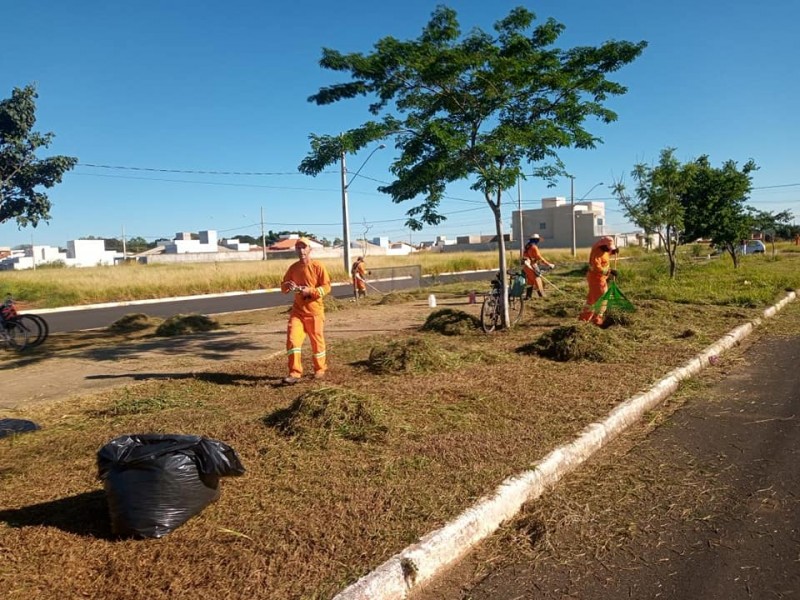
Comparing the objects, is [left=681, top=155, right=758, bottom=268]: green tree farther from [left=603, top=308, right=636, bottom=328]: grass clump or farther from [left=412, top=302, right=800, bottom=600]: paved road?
[left=412, top=302, right=800, bottom=600]: paved road

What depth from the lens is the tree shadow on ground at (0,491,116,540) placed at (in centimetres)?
346

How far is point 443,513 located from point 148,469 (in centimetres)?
165

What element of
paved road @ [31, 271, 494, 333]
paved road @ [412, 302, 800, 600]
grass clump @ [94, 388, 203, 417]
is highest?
grass clump @ [94, 388, 203, 417]

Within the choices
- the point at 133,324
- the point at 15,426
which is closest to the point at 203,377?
the point at 15,426

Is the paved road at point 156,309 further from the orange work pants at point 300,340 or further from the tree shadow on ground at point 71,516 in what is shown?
the tree shadow on ground at point 71,516

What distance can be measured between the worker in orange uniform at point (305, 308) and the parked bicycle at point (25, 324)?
731cm

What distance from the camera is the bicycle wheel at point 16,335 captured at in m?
11.7

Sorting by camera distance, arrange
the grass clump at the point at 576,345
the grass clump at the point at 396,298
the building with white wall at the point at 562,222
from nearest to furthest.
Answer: the grass clump at the point at 576,345 → the grass clump at the point at 396,298 → the building with white wall at the point at 562,222

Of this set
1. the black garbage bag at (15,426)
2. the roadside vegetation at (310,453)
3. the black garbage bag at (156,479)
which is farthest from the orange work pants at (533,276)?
the black garbage bag at (156,479)

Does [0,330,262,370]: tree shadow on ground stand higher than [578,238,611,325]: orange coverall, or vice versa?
[578,238,611,325]: orange coverall

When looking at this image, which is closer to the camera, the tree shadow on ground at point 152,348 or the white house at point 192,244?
the tree shadow on ground at point 152,348

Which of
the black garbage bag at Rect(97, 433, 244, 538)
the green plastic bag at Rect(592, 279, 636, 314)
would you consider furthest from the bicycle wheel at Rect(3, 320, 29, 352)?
the green plastic bag at Rect(592, 279, 636, 314)

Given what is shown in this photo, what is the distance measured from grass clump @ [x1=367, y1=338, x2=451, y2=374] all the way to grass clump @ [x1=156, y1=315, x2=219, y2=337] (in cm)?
626

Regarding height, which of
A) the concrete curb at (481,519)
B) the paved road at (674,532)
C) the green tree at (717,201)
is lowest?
the paved road at (674,532)
